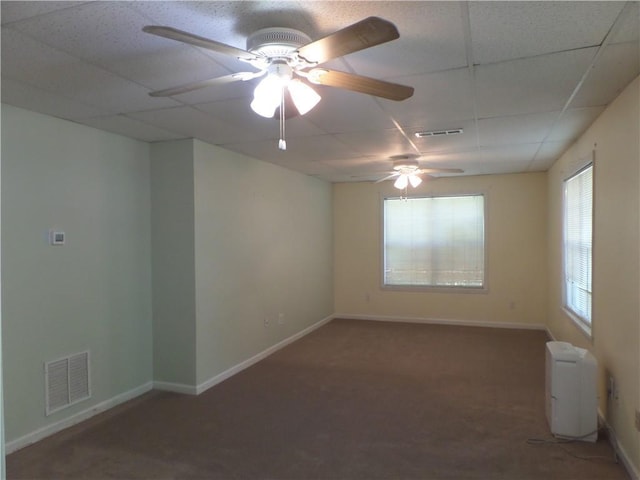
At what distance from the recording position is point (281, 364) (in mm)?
4910

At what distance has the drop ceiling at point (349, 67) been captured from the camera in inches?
70.7

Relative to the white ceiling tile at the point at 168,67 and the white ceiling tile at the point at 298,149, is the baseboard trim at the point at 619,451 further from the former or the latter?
the white ceiling tile at the point at 168,67

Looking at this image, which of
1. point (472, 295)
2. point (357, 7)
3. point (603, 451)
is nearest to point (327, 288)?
point (472, 295)

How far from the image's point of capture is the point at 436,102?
2986mm

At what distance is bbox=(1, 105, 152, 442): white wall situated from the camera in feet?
9.90

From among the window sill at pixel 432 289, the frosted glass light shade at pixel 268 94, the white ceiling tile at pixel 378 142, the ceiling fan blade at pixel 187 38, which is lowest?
the window sill at pixel 432 289

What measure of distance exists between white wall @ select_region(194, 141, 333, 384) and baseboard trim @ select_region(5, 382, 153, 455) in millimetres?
593

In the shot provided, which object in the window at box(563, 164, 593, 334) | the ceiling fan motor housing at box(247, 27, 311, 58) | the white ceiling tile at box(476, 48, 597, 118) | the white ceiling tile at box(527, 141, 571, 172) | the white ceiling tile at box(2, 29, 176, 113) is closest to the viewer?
the ceiling fan motor housing at box(247, 27, 311, 58)

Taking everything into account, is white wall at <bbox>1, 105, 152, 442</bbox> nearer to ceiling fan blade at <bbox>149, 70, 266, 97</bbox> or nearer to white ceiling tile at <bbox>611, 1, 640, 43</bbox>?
ceiling fan blade at <bbox>149, 70, 266, 97</bbox>

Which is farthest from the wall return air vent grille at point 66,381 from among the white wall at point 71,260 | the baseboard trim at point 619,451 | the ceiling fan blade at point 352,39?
the baseboard trim at point 619,451

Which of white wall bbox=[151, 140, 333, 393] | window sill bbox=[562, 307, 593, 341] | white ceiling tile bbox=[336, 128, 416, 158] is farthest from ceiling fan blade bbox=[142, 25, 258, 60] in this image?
window sill bbox=[562, 307, 593, 341]

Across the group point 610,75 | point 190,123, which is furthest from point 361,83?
point 190,123

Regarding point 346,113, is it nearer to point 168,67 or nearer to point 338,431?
point 168,67

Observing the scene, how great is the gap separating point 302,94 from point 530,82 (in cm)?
145
